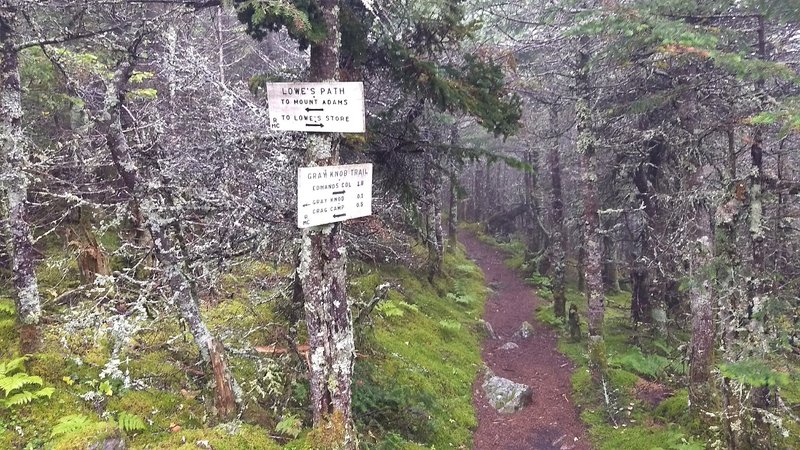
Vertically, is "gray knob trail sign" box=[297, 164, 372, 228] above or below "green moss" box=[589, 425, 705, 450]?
above

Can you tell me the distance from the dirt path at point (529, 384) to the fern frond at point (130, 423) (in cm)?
574

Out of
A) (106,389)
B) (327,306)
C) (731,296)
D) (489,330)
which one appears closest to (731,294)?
(731,296)

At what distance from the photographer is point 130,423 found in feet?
18.6

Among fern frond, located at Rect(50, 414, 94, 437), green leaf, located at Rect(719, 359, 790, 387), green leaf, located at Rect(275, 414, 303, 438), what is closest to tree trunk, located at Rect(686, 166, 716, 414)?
green leaf, located at Rect(719, 359, 790, 387)

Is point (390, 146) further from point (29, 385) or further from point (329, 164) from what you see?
point (29, 385)

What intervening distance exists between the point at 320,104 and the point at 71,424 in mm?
4407

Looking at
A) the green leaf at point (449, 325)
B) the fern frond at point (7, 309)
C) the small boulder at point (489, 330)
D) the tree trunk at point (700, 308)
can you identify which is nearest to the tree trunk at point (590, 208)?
the tree trunk at point (700, 308)

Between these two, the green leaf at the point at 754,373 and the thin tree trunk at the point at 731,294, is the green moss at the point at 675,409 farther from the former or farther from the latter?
the green leaf at the point at 754,373

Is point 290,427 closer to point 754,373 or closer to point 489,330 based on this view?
point 754,373

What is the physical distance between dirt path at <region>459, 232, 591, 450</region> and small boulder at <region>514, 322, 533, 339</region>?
0.20 meters

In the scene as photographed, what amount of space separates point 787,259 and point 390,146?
6206mm

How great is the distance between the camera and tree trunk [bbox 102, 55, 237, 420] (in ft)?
18.2

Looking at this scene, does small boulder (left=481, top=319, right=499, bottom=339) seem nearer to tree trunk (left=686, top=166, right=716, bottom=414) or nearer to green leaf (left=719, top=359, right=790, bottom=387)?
tree trunk (left=686, top=166, right=716, bottom=414)

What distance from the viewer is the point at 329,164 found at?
5.13 m
